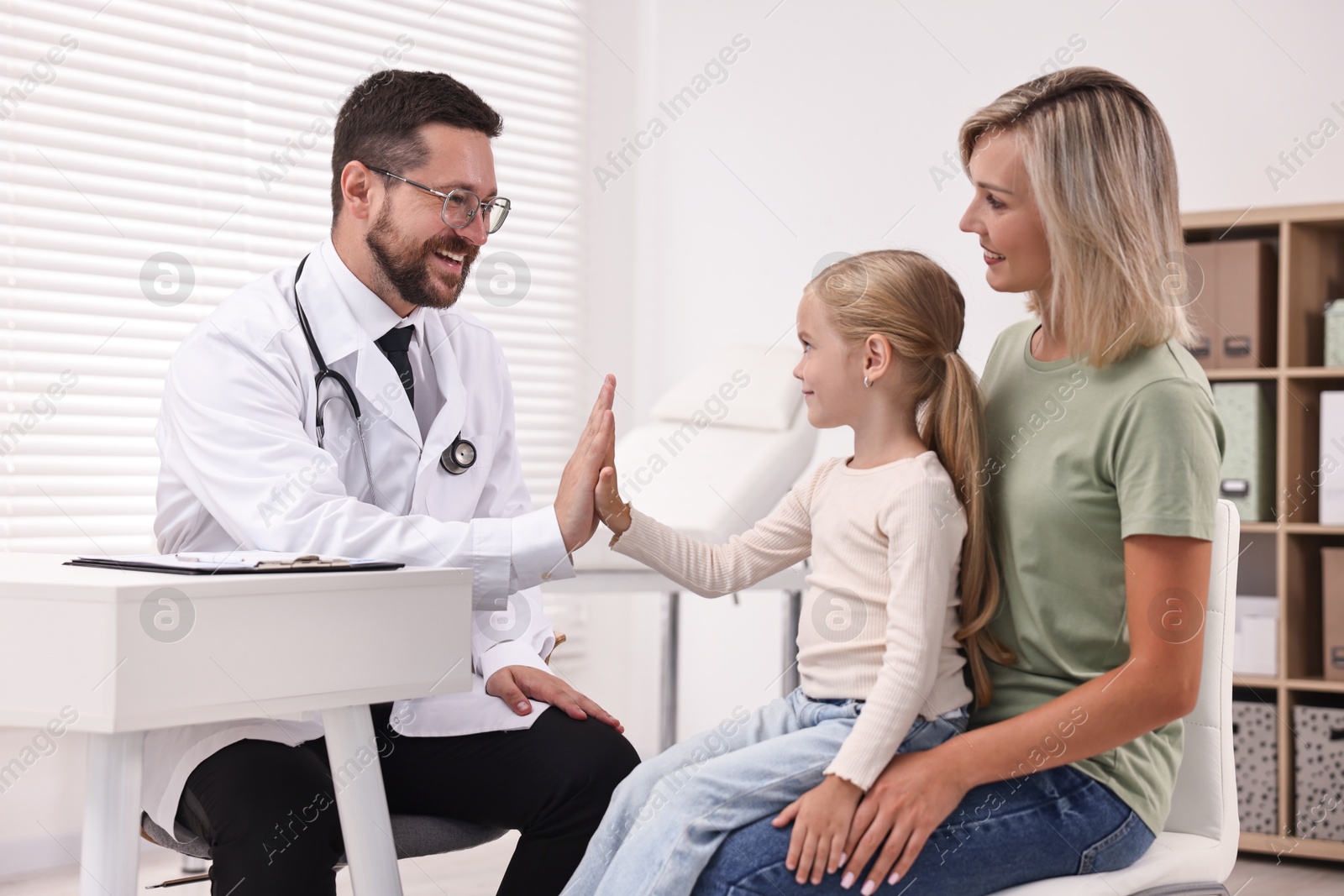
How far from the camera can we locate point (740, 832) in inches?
43.3

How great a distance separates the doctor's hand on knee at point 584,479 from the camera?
4.54 feet

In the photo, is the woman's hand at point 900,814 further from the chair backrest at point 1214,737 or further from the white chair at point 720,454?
the white chair at point 720,454

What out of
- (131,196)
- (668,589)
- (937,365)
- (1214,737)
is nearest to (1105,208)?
(937,365)

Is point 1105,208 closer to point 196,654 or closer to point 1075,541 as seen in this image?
point 1075,541

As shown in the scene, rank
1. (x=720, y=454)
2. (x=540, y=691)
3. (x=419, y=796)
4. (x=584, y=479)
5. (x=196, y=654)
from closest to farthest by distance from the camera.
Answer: (x=196, y=654), (x=584, y=479), (x=419, y=796), (x=540, y=691), (x=720, y=454)

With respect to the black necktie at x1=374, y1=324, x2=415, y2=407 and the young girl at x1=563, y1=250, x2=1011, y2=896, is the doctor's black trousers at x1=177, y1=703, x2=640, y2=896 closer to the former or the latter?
the young girl at x1=563, y1=250, x2=1011, y2=896

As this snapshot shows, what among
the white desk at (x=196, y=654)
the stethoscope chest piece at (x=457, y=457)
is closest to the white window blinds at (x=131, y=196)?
the stethoscope chest piece at (x=457, y=457)

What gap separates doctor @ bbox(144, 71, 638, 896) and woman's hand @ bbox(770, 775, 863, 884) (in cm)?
45

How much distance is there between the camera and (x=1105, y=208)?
3.84ft

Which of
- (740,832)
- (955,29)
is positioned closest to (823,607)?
(740,832)

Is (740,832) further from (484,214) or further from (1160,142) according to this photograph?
(484,214)

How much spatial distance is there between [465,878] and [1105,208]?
91.9 inches

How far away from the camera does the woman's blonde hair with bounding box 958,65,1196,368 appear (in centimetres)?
116

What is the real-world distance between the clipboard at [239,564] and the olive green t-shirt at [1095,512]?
0.60 m
